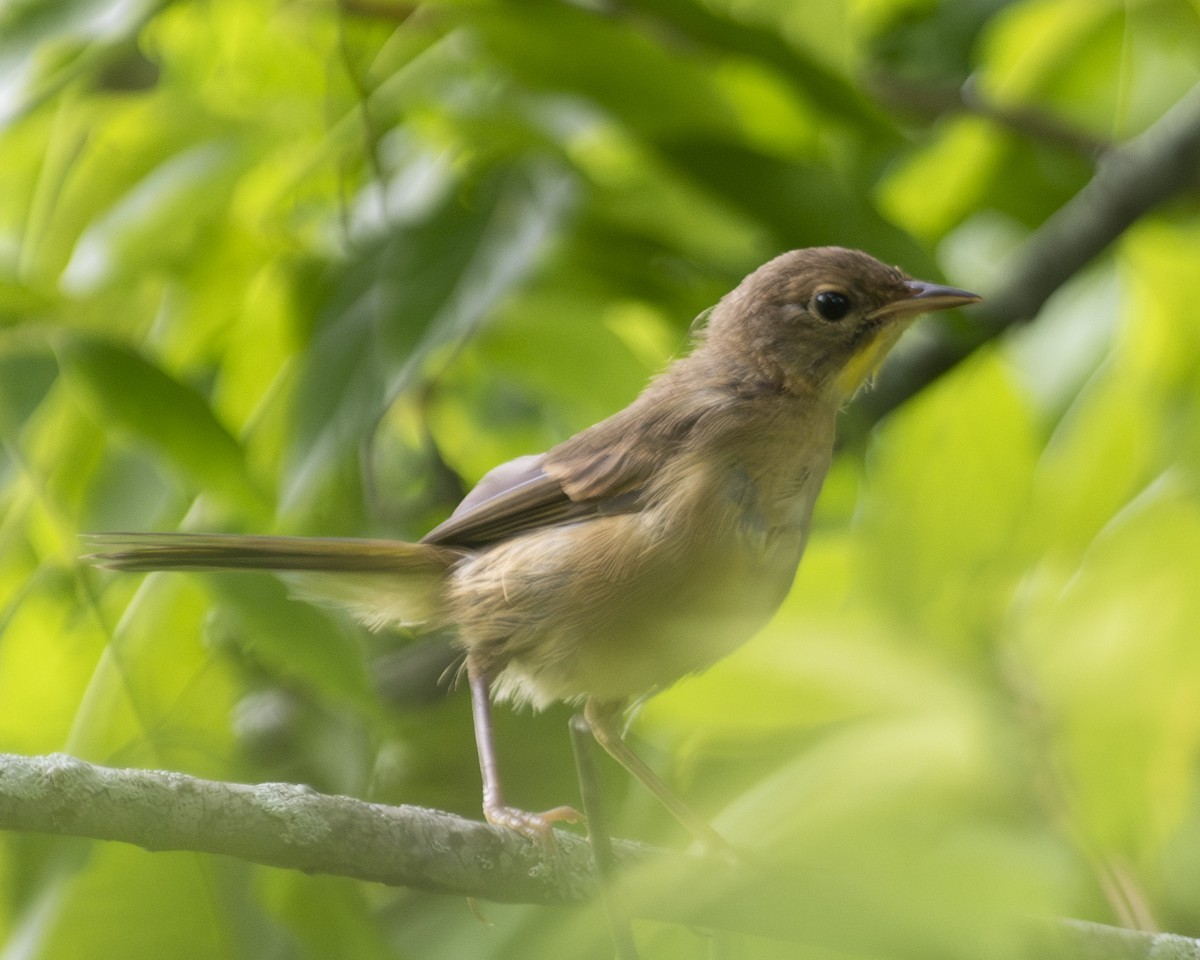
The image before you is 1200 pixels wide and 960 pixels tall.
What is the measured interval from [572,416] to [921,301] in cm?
87

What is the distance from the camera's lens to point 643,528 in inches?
102

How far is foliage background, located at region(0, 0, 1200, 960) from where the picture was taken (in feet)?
3.11

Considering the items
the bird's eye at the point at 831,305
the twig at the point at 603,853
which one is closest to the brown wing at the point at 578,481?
the bird's eye at the point at 831,305

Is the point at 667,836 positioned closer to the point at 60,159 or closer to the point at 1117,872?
the point at 1117,872

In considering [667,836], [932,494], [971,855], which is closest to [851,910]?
[971,855]

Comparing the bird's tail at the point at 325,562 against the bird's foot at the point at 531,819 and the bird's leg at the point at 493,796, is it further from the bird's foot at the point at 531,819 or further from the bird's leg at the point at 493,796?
the bird's foot at the point at 531,819

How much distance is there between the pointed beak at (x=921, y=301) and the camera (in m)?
2.51

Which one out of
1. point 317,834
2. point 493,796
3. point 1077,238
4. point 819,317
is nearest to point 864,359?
point 819,317

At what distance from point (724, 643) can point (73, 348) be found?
4.62ft

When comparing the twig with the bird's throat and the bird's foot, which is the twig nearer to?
the bird's foot

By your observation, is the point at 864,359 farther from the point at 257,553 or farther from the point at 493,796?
the point at 257,553

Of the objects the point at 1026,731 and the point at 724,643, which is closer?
the point at 1026,731

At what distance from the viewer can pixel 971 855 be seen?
2.61 ft

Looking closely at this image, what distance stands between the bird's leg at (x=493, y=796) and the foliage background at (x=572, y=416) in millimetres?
128
